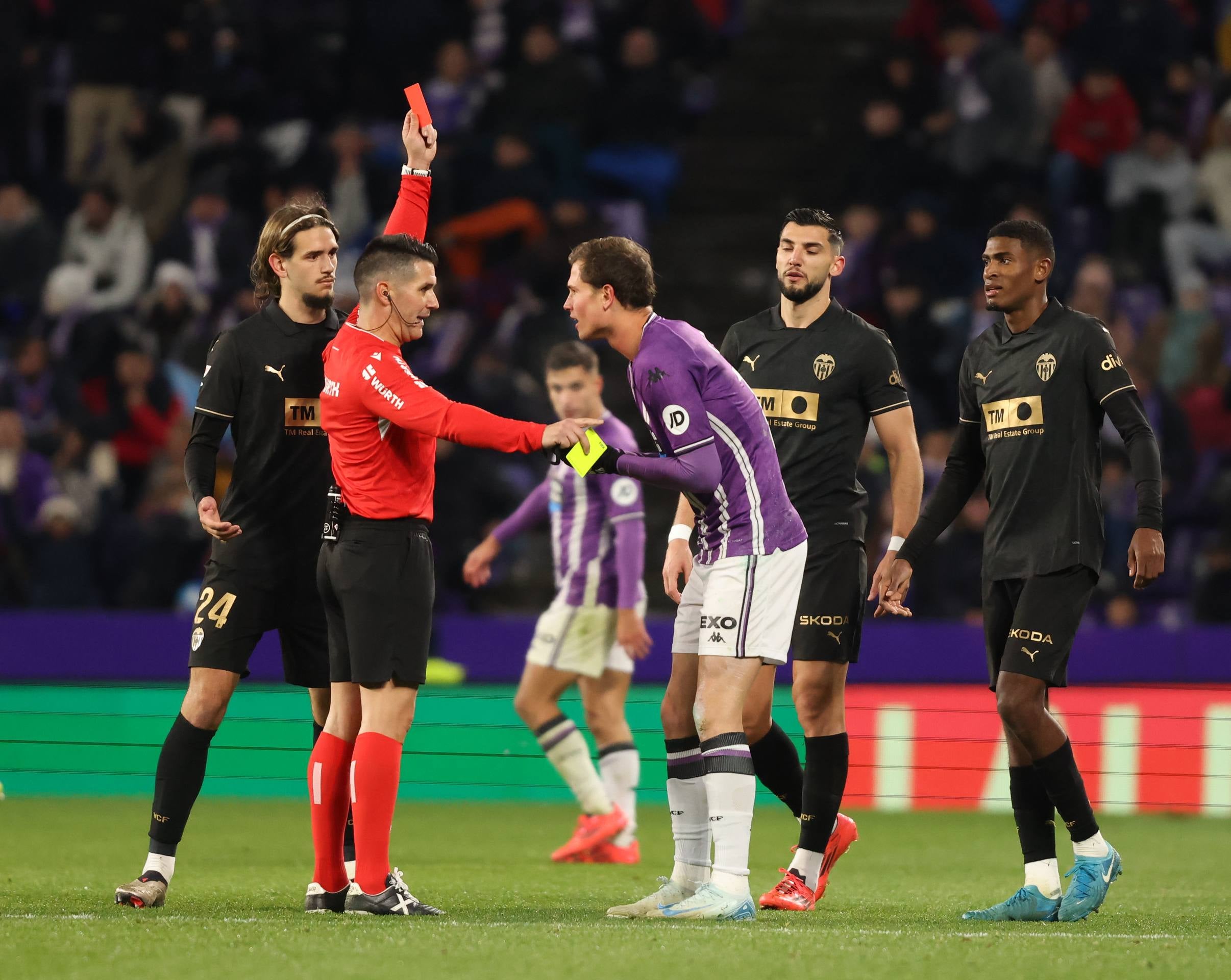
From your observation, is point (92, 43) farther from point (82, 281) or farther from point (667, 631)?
point (667, 631)

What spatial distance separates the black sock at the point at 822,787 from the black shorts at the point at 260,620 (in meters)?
1.88

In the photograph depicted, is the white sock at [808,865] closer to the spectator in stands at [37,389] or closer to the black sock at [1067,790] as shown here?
the black sock at [1067,790]

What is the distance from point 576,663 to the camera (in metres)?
9.53

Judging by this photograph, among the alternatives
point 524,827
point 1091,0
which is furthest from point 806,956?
point 1091,0

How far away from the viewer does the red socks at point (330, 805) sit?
21.1ft

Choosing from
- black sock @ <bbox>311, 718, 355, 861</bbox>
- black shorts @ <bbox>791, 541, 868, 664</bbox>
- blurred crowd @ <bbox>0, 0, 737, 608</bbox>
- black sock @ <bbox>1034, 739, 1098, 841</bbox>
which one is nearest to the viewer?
black sock @ <bbox>1034, 739, 1098, 841</bbox>

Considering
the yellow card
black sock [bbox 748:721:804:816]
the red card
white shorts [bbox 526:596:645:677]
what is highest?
the red card

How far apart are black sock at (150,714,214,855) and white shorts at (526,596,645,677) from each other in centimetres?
308

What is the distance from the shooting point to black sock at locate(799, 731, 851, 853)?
23.0 feet

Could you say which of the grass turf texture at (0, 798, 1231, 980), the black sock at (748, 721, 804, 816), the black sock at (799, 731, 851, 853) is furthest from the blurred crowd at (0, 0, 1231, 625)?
the black sock at (799, 731, 851, 853)

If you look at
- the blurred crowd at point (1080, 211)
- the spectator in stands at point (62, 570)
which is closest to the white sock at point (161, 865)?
the blurred crowd at point (1080, 211)

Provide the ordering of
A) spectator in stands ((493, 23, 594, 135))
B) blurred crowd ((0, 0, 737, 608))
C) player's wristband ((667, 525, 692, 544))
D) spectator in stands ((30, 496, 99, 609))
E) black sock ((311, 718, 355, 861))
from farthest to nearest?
1. spectator in stands ((493, 23, 594, 135))
2. blurred crowd ((0, 0, 737, 608))
3. spectator in stands ((30, 496, 99, 609))
4. player's wristband ((667, 525, 692, 544))
5. black sock ((311, 718, 355, 861))

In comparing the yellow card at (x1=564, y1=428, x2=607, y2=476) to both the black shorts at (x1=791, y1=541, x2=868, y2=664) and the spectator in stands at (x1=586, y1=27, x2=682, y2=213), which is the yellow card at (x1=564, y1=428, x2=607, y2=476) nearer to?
the black shorts at (x1=791, y1=541, x2=868, y2=664)

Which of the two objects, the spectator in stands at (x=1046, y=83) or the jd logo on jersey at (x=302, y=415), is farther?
the spectator in stands at (x=1046, y=83)
